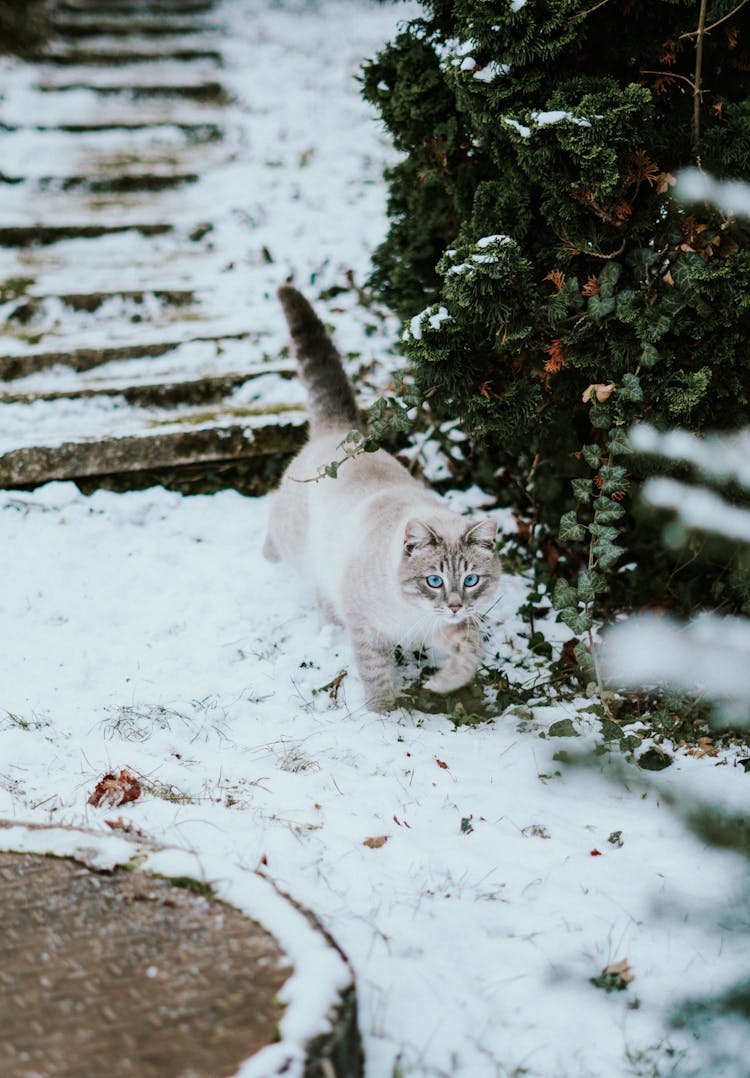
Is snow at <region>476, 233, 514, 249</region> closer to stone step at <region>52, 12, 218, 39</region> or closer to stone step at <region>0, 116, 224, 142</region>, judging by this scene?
stone step at <region>0, 116, 224, 142</region>

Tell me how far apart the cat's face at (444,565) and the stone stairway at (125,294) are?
1.77 metres

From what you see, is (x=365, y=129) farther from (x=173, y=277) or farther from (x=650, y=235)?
(x=650, y=235)

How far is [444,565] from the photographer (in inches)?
131

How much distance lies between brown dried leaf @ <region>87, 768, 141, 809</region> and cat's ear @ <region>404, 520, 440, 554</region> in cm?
130

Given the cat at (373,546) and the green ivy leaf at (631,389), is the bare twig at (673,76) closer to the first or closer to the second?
the green ivy leaf at (631,389)

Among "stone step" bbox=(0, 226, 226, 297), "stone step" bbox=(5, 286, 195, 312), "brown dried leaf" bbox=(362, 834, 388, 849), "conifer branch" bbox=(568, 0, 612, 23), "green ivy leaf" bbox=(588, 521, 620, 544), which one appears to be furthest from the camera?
"stone step" bbox=(0, 226, 226, 297)

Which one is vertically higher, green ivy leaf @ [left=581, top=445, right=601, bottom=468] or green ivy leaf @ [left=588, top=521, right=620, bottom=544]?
green ivy leaf @ [left=581, top=445, right=601, bottom=468]

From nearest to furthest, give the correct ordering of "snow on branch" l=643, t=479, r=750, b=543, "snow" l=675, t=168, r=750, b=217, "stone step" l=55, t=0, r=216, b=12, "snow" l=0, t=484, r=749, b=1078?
"snow on branch" l=643, t=479, r=750, b=543 < "snow" l=675, t=168, r=750, b=217 < "snow" l=0, t=484, r=749, b=1078 < "stone step" l=55, t=0, r=216, b=12

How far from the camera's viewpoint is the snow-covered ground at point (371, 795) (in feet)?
6.98

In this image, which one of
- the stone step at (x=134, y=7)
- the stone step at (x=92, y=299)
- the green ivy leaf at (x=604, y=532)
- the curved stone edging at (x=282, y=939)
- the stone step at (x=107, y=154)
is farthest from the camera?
the stone step at (x=134, y=7)

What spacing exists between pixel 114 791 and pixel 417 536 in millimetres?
1407

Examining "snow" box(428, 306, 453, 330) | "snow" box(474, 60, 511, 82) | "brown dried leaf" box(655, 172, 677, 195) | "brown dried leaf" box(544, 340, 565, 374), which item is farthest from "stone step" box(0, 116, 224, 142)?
"brown dried leaf" box(655, 172, 677, 195)

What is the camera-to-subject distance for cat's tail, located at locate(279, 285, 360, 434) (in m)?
4.14

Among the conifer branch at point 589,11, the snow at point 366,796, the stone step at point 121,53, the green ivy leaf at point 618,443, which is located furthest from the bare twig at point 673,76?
the stone step at point 121,53
